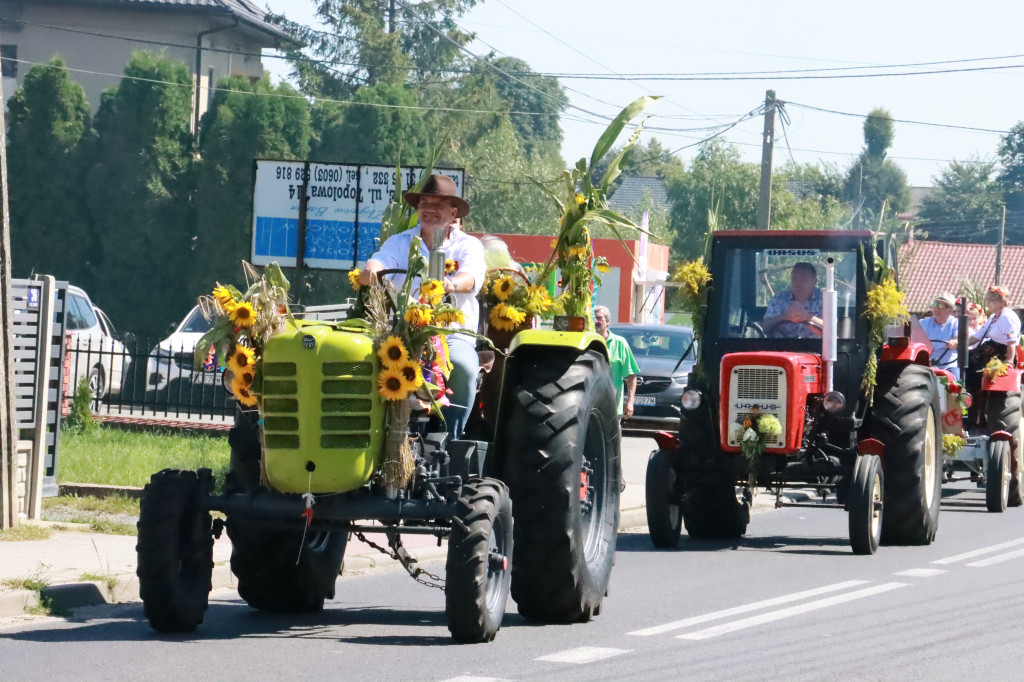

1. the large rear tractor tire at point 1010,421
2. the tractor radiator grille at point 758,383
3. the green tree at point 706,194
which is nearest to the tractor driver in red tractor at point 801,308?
the tractor radiator grille at point 758,383

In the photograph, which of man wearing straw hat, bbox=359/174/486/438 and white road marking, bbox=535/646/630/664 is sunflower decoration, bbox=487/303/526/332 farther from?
white road marking, bbox=535/646/630/664

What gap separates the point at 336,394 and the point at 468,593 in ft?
3.46

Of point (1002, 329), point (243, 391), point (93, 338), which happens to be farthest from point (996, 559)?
point (93, 338)

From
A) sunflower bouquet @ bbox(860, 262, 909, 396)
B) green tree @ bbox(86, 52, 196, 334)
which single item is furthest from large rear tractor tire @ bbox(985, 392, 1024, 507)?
green tree @ bbox(86, 52, 196, 334)

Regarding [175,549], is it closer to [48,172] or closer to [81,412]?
[81,412]

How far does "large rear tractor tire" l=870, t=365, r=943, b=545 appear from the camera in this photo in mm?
12656

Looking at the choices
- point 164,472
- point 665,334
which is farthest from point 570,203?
point 665,334

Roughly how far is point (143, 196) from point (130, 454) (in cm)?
2459

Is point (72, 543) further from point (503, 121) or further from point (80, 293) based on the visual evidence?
point (503, 121)

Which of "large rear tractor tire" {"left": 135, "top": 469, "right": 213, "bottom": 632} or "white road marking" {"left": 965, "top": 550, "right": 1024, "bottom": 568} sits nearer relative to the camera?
"large rear tractor tire" {"left": 135, "top": 469, "right": 213, "bottom": 632}

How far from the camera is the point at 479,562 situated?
24.5 feet

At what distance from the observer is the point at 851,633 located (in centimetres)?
863

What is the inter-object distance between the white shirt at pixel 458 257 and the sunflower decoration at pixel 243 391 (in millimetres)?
994

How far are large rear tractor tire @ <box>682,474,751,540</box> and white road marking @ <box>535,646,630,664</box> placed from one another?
17.4ft
